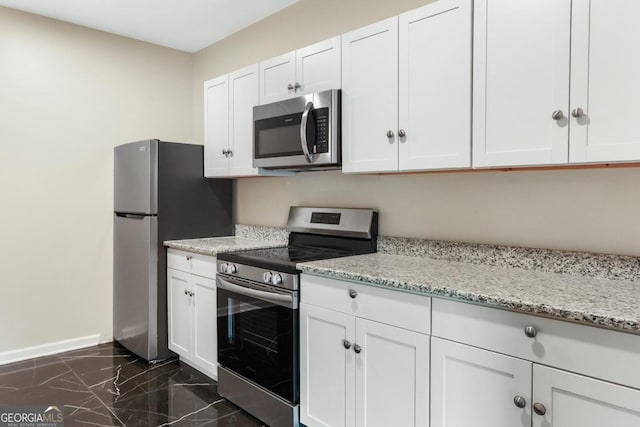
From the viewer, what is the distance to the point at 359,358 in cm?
178

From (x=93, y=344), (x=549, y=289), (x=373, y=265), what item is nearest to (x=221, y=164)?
(x=373, y=265)

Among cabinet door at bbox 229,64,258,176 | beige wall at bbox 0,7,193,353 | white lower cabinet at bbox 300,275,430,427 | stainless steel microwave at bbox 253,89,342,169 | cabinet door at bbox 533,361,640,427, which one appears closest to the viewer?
cabinet door at bbox 533,361,640,427

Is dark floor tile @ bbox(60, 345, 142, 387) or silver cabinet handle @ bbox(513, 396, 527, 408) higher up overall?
silver cabinet handle @ bbox(513, 396, 527, 408)

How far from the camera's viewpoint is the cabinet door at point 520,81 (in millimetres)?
1496

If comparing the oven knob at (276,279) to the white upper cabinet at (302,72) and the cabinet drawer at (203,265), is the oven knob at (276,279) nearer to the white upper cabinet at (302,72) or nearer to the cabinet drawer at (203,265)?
the cabinet drawer at (203,265)

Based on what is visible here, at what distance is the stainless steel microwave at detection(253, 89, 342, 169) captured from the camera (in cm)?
221

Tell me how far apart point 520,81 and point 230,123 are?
1.97 m

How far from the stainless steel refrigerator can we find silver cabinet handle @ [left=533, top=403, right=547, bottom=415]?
99.1 inches

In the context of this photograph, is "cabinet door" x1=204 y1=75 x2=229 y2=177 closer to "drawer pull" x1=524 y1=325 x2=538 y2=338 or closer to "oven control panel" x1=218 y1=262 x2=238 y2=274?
"oven control panel" x1=218 y1=262 x2=238 y2=274

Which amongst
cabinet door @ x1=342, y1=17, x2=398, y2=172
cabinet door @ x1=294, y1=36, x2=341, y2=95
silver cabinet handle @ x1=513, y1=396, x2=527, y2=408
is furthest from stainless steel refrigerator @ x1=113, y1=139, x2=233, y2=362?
silver cabinet handle @ x1=513, y1=396, x2=527, y2=408

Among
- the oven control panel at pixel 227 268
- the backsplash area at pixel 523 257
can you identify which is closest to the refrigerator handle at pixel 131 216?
the oven control panel at pixel 227 268

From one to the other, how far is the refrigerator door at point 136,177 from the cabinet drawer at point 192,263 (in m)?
0.35

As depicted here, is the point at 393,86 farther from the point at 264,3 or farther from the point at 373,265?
the point at 264,3

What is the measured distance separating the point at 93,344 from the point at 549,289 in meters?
3.40
